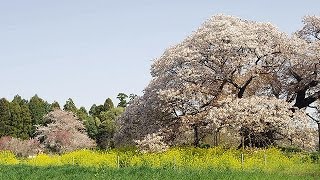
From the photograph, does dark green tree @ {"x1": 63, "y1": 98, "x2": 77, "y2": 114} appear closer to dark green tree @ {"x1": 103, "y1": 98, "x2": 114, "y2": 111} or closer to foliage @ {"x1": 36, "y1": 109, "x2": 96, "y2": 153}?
dark green tree @ {"x1": 103, "y1": 98, "x2": 114, "y2": 111}

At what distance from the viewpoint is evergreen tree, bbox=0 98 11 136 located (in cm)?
6312

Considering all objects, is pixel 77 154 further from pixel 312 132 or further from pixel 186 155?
pixel 312 132

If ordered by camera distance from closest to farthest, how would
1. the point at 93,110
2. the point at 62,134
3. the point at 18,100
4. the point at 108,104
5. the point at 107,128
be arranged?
1. the point at 62,134
2. the point at 107,128
3. the point at 108,104
4. the point at 18,100
5. the point at 93,110

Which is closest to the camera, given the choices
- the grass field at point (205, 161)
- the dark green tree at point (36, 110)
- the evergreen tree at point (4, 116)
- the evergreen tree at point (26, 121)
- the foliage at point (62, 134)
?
the grass field at point (205, 161)

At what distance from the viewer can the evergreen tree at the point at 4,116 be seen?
63125 millimetres

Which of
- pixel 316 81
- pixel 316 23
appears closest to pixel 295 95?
pixel 316 81

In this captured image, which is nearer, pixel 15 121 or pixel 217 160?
pixel 217 160

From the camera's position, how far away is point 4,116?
64.0 meters

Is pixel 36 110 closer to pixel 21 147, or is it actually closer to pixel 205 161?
pixel 21 147

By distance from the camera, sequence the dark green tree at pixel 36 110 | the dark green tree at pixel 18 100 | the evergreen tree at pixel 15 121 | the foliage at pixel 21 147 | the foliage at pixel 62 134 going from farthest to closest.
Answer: the dark green tree at pixel 18 100, the dark green tree at pixel 36 110, the evergreen tree at pixel 15 121, the foliage at pixel 62 134, the foliage at pixel 21 147

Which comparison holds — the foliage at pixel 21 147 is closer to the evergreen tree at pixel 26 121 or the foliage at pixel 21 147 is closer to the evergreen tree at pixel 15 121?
the evergreen tree at pixel 15 121

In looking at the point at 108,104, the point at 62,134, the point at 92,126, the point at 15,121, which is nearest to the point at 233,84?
the point at 62,134

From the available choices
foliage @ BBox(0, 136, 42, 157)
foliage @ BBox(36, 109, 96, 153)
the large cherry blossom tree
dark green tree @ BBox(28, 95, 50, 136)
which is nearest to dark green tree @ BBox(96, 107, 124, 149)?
foliage @ BBox(36, 109, 96, 153)

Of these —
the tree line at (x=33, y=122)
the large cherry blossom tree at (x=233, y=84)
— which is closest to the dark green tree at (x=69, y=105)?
the tree line at (x=33, y=122)
